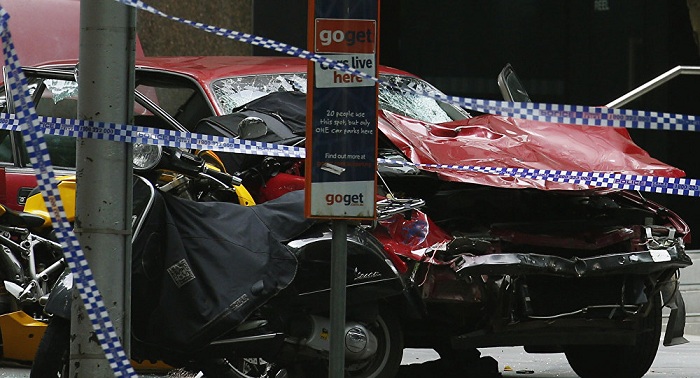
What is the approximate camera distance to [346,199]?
14.5 feet

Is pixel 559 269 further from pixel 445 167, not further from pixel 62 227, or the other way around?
pixel 62 227

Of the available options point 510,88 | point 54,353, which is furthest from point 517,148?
point 54,353

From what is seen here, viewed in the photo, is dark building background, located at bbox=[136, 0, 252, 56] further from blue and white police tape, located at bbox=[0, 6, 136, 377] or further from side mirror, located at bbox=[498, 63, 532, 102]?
blue and white police tape, located at bbox=[0, 6, 136, 377]

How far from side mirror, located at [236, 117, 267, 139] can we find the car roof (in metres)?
1.09

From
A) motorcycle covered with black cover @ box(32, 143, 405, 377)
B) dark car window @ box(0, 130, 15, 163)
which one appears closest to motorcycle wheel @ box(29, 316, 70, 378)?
motorcycle covered with black cover @ box(32, 143, 405, 377)

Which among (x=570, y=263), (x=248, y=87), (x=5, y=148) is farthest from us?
(x=5, y=148)

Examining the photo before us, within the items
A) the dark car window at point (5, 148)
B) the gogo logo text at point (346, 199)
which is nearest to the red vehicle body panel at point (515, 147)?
the gogo logo text at point (346, 199)

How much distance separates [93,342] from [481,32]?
1159cm

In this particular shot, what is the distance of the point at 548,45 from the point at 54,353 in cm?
1080

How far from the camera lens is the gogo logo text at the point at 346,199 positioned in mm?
4426

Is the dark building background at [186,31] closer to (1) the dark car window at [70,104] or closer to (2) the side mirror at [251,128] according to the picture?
(1) the dark car window at [70,104]

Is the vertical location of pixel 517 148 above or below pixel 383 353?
above

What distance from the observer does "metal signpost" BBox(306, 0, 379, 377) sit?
173 inches

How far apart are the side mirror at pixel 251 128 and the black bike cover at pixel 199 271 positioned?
78 cm
